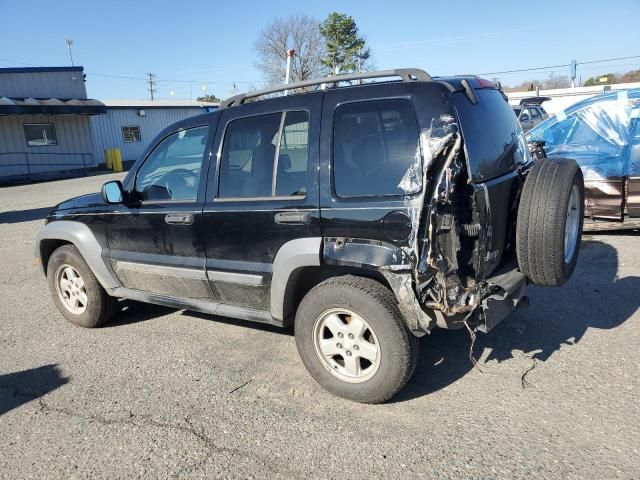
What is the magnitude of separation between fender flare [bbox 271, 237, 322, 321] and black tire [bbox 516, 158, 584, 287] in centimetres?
129

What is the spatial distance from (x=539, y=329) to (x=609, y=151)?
3.90 m

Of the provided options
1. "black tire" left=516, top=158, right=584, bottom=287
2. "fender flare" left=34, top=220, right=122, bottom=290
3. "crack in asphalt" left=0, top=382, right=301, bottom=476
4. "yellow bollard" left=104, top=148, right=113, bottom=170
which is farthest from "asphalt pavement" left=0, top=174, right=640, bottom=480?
"yellow bollard" left=104, top=148, right=113, bottom=170

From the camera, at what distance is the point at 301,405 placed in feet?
10.7

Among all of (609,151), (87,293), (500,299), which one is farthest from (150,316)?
(609,151)

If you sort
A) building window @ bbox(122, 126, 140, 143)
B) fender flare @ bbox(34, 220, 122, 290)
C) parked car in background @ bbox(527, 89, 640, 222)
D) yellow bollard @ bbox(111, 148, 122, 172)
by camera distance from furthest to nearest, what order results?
building window @ bbox(122, 126, 140, 143)
yellow bollard @ bbox(111, 148, 122, 172)
parked car in background @ bbox(527, 89, 640, 222)
fender flare @ bbox(34, 220, 122, 290)

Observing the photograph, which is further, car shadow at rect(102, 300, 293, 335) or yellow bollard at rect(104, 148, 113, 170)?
yellow bollard at rect(104, 148, 113, 170)

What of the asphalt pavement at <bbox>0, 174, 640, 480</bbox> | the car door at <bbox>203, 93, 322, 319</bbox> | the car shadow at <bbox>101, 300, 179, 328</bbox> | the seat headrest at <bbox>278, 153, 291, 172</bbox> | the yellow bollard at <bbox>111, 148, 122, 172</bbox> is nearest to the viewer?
the asphalt pavement at <bbox>0, 174, 640, 480</bbox>

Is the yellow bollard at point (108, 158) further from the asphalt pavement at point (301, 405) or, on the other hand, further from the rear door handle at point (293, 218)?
the rear door handle at point (293, 218)

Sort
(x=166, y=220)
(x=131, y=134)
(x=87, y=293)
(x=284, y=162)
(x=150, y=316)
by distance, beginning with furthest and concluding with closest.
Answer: (x=131, y=134)
(x=150, y=316)
(x=87, y=293)
(x=166, y=220)
(x=284, y=162)

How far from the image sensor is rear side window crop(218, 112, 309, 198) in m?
3.34

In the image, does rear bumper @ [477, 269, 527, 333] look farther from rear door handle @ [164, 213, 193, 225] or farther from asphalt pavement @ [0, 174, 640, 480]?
rear door handle @ [164, 213, 193, 225]

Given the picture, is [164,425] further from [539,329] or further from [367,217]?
[539,329]

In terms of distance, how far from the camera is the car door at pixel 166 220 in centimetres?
383

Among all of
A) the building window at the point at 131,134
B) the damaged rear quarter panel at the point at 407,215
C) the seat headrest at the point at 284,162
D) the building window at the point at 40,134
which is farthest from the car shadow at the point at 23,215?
the building window at the point at 131,134
